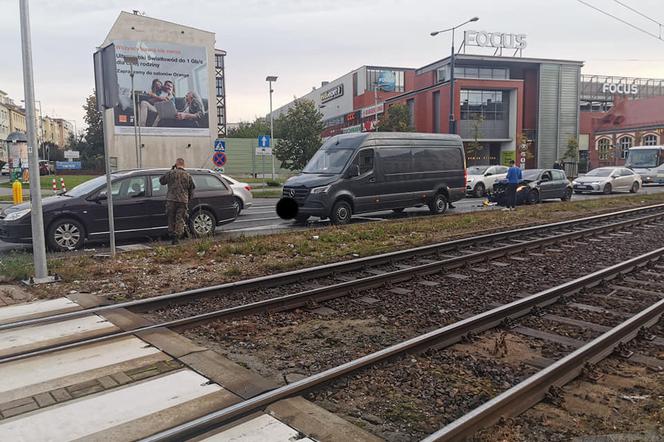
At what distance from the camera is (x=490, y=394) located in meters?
4.06

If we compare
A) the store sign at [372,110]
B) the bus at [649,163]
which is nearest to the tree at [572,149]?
the bus at [649,163]

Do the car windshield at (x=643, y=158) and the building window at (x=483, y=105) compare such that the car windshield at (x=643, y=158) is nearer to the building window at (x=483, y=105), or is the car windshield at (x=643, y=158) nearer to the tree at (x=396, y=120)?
the building window at (x=483, y=105)

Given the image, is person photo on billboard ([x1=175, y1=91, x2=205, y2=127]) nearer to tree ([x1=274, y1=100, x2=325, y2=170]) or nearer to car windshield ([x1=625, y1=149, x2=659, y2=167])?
tree ([x1=274, y1=100, x2=325, y2=170])

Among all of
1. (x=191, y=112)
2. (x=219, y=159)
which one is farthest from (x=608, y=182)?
(x=191, y=112)

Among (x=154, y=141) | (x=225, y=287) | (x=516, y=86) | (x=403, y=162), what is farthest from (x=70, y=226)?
(x=516, y=86)

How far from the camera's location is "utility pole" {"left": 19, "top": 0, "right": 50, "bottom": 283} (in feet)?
24.7

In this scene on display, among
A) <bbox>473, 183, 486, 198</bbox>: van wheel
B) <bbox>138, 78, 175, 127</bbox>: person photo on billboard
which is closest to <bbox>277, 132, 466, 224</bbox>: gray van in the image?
<bbox>473, 183, 486, 198</bbox>: van wheel

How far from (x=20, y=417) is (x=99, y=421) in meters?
0.55

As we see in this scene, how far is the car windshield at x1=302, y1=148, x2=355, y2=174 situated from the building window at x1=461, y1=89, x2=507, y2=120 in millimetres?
39842

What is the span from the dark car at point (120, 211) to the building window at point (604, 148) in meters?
59.9

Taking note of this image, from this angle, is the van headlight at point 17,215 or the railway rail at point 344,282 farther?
the van headlight at point 17,215

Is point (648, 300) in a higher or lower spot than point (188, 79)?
lower

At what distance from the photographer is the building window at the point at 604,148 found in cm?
6241

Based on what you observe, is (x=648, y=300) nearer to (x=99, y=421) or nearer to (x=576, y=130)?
(x=99, y=421)
